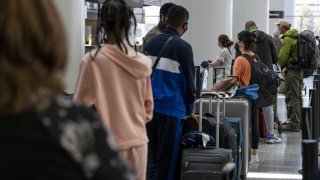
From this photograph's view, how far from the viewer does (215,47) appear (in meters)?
12.3

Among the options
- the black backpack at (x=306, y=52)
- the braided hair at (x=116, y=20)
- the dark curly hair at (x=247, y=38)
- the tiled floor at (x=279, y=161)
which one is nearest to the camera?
the braided hair at (x=116, y=20)

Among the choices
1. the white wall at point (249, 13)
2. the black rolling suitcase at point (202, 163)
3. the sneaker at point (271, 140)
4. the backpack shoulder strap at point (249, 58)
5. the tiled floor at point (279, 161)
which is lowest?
the tiled floor at point (279, 161)

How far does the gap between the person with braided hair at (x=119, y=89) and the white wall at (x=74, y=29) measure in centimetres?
269

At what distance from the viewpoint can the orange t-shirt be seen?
27.6 feet

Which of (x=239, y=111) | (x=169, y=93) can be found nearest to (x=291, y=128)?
(x=239, y=111)

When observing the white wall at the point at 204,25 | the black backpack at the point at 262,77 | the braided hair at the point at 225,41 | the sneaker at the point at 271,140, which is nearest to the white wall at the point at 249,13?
the white wall at the point at 204,25

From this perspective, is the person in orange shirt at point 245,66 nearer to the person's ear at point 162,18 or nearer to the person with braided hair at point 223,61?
the person's ear at point 162,18

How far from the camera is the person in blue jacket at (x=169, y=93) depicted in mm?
5344

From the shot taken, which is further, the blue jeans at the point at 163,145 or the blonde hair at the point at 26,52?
the blue jeans at the point at 163,145

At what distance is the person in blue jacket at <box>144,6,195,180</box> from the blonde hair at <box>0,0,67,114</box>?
3.92 metres

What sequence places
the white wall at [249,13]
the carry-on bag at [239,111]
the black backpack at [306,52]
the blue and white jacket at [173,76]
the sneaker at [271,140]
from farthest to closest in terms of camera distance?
the white wall at [249,13], the black backpack at [306,52], the sneaker at [271,140], the carry-on bag at [239,111], the blue and white jacket at [173,76]

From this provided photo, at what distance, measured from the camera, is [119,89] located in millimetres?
3762

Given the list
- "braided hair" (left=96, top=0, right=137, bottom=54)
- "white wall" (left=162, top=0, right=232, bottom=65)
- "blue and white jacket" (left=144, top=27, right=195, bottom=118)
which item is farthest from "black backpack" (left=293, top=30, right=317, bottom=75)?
"braided hair" (left=96, top=0, right=137, bottom=54)

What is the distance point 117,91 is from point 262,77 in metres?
5.18
